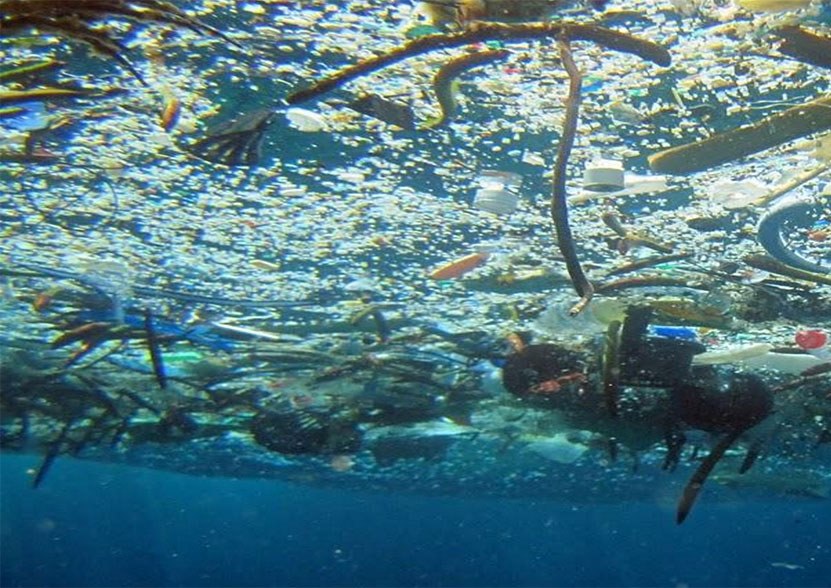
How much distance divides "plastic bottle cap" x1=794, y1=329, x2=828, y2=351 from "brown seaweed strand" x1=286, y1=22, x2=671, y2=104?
6.46 meters

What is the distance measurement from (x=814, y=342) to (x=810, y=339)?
0.17 metres

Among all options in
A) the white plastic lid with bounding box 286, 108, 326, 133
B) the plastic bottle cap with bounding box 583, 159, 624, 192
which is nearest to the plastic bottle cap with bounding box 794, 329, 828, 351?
the plastic bottle cap with bounding box 583, 159, 624, 192

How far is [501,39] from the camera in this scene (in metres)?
4.19

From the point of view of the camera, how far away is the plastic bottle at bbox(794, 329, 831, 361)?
30.5 feet

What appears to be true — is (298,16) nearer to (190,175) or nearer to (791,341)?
(190,175)

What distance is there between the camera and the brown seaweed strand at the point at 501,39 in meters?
4.09

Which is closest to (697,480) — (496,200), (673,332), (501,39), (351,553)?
(673,332)

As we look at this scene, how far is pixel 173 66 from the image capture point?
461cm

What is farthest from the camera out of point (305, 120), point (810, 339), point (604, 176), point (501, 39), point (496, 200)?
point (810, 339)

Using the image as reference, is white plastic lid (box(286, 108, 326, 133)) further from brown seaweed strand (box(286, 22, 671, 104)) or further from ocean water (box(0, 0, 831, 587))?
brown seaweed strand (box(286, 22, 671, 104))

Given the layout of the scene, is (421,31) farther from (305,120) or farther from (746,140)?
(746,140)

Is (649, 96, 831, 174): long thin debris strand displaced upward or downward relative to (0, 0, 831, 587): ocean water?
upward

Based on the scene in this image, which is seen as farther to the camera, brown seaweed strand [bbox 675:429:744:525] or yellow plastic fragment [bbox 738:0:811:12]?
brown seaweed strand [bbox 675:429:744:525]

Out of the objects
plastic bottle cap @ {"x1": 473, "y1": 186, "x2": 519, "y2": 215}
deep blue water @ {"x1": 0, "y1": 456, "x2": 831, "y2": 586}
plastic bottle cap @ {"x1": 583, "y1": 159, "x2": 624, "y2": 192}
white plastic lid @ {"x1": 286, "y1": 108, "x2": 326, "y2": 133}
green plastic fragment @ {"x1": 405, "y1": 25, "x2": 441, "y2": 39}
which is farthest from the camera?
deep blue water @ {"x1": 0, "y1": 456, "x2": 831, "y2": 586}
